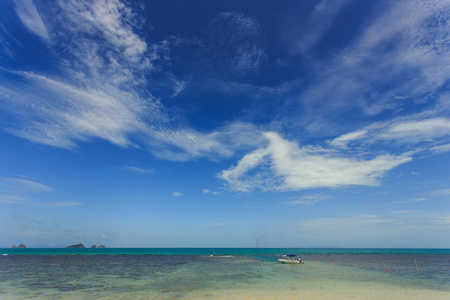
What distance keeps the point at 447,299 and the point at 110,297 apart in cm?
3067

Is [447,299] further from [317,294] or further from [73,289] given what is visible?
[73,289]

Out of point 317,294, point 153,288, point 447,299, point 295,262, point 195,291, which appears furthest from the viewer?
point 295,262

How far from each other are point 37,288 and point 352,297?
32533 millimetres

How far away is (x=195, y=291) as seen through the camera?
25.0 m

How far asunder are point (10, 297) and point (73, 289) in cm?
539

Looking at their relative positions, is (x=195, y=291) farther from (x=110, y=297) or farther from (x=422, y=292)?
(x=422, y=292)

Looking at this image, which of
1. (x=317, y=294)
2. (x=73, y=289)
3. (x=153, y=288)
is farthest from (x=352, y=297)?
(x=73, y=289)

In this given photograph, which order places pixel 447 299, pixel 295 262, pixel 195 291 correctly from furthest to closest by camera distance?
pixel 295 262, pixel 195 291, pixel 447 299

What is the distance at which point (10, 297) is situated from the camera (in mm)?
22016

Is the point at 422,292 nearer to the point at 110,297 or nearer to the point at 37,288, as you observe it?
the point at 110,297

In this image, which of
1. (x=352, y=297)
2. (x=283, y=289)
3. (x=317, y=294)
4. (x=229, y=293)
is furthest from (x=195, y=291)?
(x=352, y=297)

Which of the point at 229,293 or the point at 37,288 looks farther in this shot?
the point at 37,288

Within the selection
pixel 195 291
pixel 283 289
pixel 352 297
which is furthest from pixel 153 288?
pixel 352 297

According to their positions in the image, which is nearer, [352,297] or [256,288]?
[352,297]
